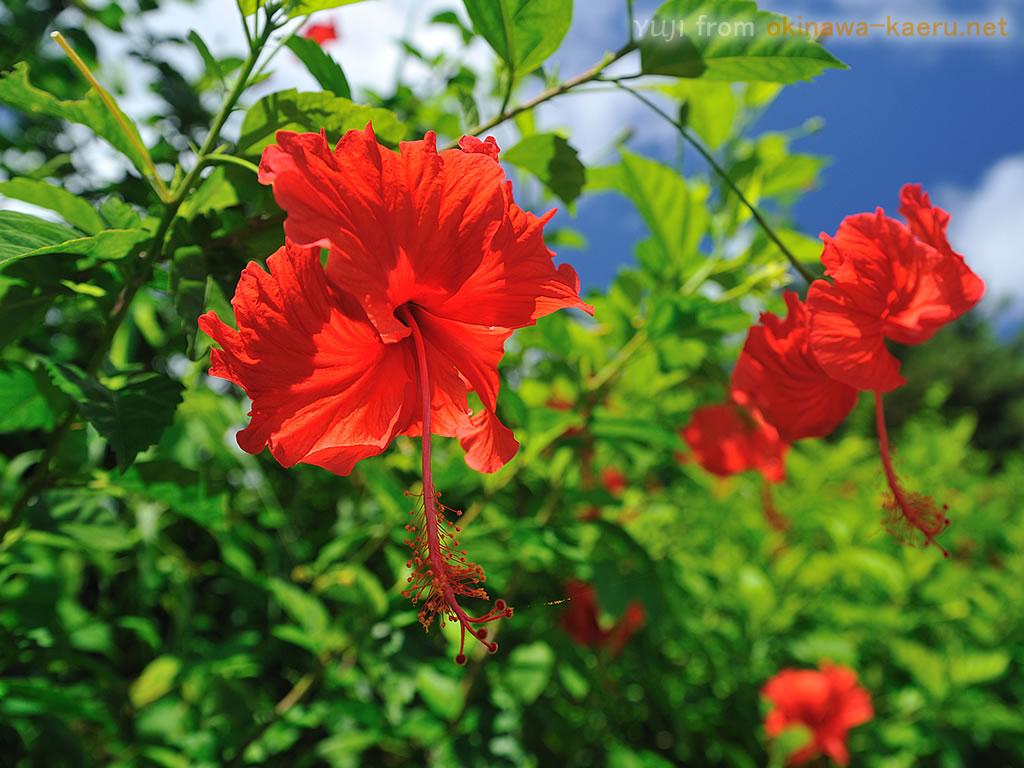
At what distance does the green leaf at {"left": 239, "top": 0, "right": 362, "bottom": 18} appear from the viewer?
0.69 m

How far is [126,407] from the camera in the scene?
2.34ft

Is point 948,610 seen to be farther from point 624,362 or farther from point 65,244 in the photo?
point 65,244

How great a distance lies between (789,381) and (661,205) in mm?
613

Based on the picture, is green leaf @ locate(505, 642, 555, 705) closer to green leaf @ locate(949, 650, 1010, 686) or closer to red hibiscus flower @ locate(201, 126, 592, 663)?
red hibiscus flower @ locate(201, 126, 592, 663)

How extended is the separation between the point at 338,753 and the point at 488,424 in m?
0.97

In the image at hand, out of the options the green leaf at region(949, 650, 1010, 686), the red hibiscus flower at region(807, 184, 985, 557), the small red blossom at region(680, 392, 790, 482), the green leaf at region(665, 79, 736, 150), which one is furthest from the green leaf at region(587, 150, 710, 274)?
the green leaf at region(949, 650, 1010, 686)

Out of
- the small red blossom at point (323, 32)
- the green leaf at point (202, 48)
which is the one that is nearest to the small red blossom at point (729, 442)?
the green leaf at point (202, 48)

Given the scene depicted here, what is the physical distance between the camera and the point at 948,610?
2695mm

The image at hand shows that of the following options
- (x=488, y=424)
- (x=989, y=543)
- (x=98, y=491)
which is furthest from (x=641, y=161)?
(x=989, y=543)

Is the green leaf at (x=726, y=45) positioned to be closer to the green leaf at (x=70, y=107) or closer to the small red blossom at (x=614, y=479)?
the green leaf at (x=70, y=107)

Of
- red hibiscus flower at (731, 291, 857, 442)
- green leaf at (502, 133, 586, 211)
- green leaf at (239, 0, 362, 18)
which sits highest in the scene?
green leaf at (239, 0, 362, 18)

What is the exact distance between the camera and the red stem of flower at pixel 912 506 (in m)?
0.87

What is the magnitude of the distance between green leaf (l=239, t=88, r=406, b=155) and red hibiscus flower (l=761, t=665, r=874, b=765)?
2214mm

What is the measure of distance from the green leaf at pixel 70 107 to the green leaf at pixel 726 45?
2.04 ft
